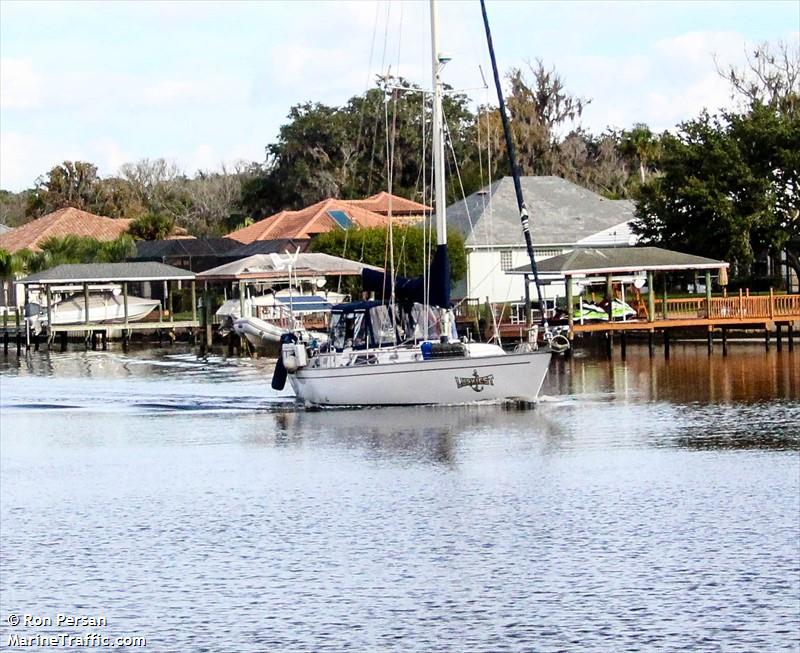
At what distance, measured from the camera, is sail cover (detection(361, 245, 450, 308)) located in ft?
133

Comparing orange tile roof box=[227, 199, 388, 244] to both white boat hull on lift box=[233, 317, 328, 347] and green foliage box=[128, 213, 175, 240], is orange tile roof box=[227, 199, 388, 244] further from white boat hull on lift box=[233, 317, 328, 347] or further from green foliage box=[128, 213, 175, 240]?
white boat hull on lift box=[233, 317, 328, 347]

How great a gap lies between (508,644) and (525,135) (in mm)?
98257

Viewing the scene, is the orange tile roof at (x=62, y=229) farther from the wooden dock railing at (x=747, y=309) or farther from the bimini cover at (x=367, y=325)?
the bimini cover at (x=367, y=325)

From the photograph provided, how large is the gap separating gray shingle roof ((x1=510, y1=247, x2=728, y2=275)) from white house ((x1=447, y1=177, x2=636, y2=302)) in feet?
47.3

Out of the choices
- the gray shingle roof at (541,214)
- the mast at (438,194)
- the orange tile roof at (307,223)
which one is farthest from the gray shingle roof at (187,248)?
the mast at (438,194)

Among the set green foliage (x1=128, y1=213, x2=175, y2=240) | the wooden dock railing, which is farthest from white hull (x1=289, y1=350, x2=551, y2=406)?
green foliage (x1=128, y1=213, x2=175, y2=240)

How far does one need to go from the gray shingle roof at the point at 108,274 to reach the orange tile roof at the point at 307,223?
14016 mm

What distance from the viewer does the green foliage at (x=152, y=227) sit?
105750 millimetres

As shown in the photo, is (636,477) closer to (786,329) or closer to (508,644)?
(508,644)

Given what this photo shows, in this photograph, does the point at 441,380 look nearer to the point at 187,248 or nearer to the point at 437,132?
the point at 437,132

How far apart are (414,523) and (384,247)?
171ft

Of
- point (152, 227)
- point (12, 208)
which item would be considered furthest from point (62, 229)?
point (12, 208)

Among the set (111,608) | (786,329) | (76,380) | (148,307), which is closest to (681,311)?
(786,329)

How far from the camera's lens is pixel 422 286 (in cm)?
4103
